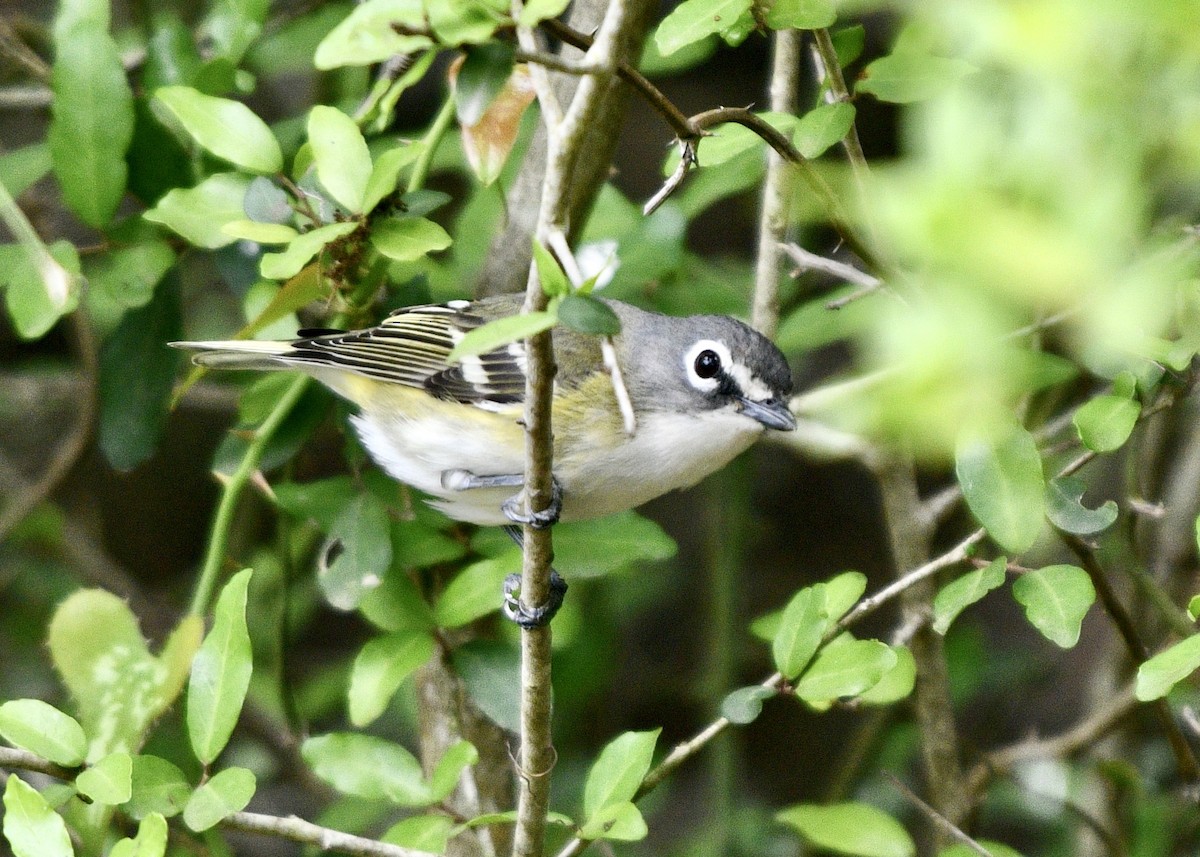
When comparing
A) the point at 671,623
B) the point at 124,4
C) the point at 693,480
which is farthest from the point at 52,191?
the point at 671,623

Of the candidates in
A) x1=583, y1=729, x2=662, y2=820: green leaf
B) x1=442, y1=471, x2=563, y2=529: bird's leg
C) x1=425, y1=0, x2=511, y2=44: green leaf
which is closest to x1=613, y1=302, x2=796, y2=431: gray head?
x1=442, y1=471, x2=563, y2=529: bird's leg

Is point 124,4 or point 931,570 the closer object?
point 931,570

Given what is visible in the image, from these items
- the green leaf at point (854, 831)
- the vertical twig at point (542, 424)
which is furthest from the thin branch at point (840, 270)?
the green leaf at point (854, 831)

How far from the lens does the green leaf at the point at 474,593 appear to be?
91.0 inches

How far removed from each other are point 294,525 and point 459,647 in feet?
3.21

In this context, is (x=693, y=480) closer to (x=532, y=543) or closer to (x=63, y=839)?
(x=532, y=543)

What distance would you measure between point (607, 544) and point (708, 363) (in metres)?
0.41

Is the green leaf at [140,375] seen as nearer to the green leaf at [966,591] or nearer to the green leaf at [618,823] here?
the green leaf at [618,823]

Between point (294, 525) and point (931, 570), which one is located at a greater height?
point (931, 570)

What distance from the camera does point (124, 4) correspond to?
433 cm

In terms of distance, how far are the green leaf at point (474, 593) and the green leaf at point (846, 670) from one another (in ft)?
2.19

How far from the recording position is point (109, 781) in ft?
5.46

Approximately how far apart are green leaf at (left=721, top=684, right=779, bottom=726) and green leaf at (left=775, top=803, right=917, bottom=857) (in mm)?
574

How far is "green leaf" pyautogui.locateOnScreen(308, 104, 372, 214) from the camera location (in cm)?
196
